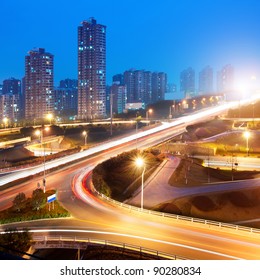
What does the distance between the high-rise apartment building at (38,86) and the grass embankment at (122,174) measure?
4061 centimetres

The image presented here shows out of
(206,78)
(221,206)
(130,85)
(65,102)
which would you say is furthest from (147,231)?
(206,78)

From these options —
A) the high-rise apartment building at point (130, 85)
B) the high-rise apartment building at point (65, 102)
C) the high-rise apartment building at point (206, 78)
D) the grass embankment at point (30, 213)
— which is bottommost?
the grass embankment at point (30, 213)

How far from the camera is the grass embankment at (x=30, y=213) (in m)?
12.4

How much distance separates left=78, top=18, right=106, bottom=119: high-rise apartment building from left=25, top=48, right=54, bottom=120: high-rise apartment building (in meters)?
5.50

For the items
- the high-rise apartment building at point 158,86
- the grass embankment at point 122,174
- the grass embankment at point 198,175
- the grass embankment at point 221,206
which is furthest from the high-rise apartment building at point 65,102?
the grass embankment at point 221,206

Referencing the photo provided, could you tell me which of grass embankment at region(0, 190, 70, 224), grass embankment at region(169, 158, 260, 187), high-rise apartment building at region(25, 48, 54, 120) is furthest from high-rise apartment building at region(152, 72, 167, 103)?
grass embankment at region(0, 190, 70, 224)

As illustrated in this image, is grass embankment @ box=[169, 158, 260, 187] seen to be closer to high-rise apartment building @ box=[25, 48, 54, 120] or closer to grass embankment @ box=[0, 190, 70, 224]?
grass embankment @ box=[0, 190, 70, 224]

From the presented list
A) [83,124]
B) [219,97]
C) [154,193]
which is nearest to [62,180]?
[154,193]

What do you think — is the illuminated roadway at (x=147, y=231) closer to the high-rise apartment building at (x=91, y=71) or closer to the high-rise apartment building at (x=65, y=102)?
the high-rise apartment building at (x=91, y=71)

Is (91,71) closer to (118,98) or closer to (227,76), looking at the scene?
(118,98)

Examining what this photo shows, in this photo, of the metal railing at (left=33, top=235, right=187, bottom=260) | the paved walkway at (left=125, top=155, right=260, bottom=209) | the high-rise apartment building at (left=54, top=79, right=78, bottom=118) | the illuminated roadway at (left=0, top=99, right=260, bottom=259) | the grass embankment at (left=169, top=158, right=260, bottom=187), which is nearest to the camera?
→ the illuminated roadway at (left=0, top=99, right=260, bottom=259)

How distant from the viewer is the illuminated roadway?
9.73 m

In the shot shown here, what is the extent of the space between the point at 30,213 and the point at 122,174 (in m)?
8.74
